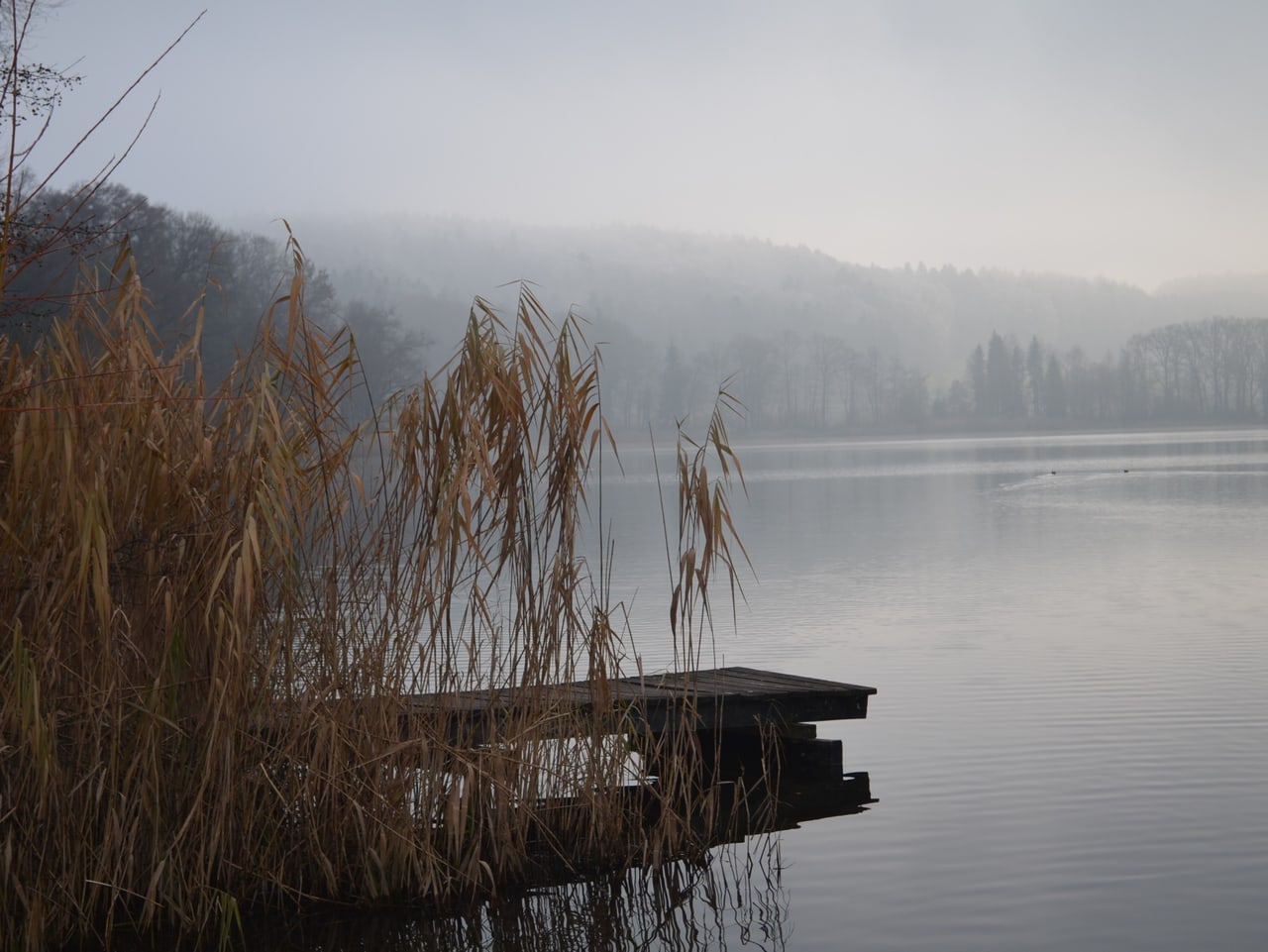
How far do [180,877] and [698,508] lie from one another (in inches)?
87.8

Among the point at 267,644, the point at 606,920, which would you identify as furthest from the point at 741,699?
the point at 267,644

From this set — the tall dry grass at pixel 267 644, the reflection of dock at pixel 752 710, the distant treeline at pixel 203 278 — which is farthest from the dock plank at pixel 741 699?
the distant treeline at pixel 203 278

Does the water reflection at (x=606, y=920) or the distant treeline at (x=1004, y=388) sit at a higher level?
the distant treeline at (x=1004, y=388)

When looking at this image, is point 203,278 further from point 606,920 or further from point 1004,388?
point 1004,388

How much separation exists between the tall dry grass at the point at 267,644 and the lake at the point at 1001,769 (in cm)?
43

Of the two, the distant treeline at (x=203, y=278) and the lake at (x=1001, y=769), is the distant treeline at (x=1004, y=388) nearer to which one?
the distant treeline at (x=203, y=278)

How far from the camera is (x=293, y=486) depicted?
4.52m

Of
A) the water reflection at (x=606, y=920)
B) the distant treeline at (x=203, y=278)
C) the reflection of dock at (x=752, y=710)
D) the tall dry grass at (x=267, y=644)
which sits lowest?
the water reflection at (x=606, y=920)

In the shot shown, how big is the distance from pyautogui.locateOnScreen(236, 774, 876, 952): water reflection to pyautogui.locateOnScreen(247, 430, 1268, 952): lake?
0.01 meters

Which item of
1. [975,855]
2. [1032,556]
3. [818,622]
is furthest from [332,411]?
[1032,556]

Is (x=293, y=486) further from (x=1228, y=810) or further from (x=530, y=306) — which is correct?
(x=1228, y=810)

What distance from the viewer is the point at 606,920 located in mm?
4859

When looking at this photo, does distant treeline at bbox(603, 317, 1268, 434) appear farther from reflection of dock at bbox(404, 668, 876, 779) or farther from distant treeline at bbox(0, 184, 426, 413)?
reflection of dock at bbox(404, 668, 876, 779)

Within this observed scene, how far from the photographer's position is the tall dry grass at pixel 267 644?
12.8 ft
